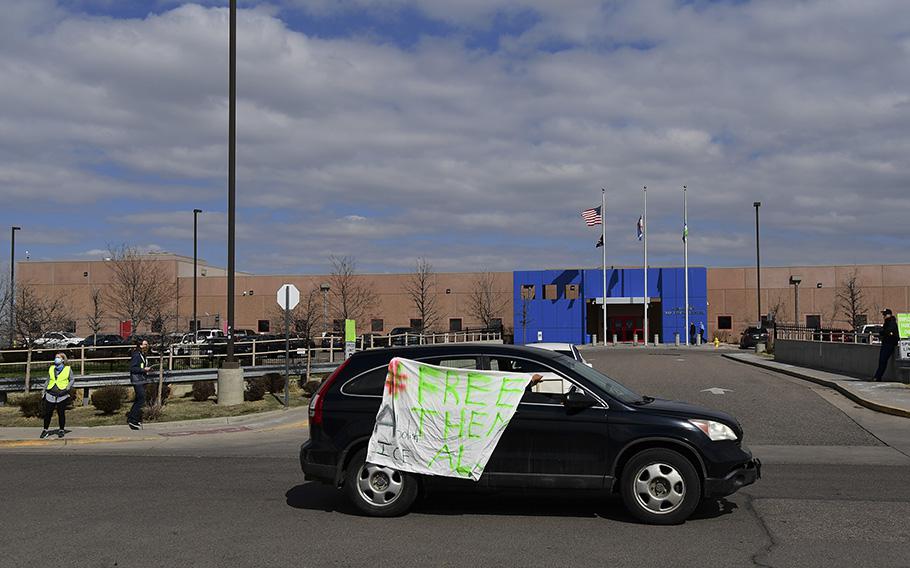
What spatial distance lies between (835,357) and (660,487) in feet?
79.6

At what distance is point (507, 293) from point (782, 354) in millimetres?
40896

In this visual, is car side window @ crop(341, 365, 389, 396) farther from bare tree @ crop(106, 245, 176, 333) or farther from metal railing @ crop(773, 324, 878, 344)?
bare tree @ crop(106, 245, 176, 333)

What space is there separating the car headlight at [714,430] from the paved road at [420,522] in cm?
81

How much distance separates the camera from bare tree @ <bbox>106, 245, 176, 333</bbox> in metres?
61.2

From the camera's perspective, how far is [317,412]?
8719 millimetres

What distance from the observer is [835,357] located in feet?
96.8

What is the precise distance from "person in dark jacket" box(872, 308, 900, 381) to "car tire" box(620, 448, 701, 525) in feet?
51.6

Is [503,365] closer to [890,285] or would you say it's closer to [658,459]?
[658,459]

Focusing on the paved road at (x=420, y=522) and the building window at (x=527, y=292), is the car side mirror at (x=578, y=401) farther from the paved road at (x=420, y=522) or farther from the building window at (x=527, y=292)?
the building window at (x=527, y=292)

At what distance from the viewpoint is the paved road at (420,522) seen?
23.0ft

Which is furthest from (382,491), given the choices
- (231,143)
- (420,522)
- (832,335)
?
(832,335)

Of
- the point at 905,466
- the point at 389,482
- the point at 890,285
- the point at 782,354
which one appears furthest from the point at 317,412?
the point at 890,285

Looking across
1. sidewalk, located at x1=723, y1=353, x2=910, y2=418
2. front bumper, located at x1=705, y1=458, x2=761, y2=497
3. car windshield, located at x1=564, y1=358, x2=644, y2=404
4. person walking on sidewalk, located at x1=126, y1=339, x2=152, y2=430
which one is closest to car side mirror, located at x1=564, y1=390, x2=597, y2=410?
car windshield, located at x1=564, y1=358, x2=644, y2=404

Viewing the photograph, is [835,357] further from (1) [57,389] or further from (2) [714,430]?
(1) [57,389]
